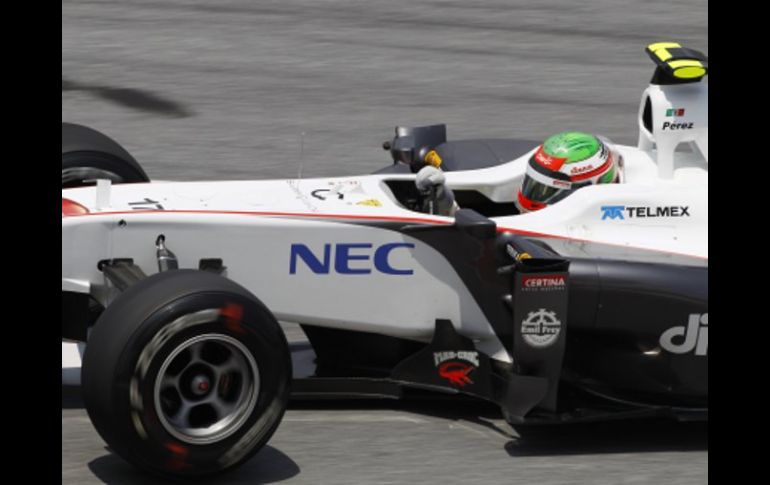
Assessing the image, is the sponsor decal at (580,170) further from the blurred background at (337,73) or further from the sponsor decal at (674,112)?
the blurred background at (337,73)

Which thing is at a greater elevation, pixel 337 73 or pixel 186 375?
pixel 337 73

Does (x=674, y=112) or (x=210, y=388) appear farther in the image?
(x=674, y=112)

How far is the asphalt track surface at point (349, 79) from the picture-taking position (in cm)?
1055

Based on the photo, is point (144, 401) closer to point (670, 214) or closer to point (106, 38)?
point (670, 214)

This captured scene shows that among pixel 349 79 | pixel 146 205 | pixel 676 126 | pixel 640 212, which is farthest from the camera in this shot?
pixel 349 79

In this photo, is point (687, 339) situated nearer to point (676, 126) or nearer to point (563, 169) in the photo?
point (563, 169)

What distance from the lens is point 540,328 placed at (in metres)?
6.30

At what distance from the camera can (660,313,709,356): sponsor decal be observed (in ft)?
21.4

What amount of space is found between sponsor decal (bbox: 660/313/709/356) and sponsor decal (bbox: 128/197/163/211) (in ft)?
6.93

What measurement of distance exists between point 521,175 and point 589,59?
5.74 m

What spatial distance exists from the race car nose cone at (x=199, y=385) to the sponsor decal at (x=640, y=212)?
79.6 inches

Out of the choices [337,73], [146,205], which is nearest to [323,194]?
[146,205]

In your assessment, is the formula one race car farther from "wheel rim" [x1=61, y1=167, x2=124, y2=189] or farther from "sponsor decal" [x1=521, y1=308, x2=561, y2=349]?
"wheel rim" [x1=61, y1=167, x2=124, y2=189]

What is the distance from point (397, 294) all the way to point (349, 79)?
6.18 metres
